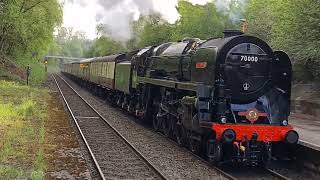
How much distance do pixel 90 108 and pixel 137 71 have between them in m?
6.00

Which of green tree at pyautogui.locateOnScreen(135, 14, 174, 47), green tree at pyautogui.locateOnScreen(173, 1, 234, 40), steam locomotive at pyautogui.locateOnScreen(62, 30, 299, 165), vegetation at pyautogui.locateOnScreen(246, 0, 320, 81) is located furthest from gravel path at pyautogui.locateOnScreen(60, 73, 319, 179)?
green tree at pyautogui.locateOnScreen(135, 14, 174, 47)

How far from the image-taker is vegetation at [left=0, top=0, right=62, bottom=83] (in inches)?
1169

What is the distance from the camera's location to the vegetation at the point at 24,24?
29703mm

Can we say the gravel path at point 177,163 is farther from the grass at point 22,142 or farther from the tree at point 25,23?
the tree at point 25,23

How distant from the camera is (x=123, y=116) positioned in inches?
805

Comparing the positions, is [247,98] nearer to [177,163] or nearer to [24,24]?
[177,163]

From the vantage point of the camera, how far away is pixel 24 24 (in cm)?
3080

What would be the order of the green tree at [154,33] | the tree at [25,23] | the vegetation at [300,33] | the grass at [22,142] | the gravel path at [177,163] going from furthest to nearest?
1. the green tree at [154,33]
2. the tree at [25,23]
3. the vegetation at [300,33]
4. the gravel path at [177,163]
5. the grass at [22,142]

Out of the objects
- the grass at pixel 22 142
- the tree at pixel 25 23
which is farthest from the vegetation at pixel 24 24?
the grass at pixel 22 142

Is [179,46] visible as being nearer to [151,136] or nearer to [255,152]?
[151,136]

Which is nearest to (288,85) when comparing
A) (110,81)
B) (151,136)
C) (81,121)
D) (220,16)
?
(151,136)

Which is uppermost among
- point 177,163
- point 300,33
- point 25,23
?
point 25,23

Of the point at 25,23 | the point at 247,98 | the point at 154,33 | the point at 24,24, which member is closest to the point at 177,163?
the point at 247,98

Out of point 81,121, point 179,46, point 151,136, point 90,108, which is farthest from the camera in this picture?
point 90,108
